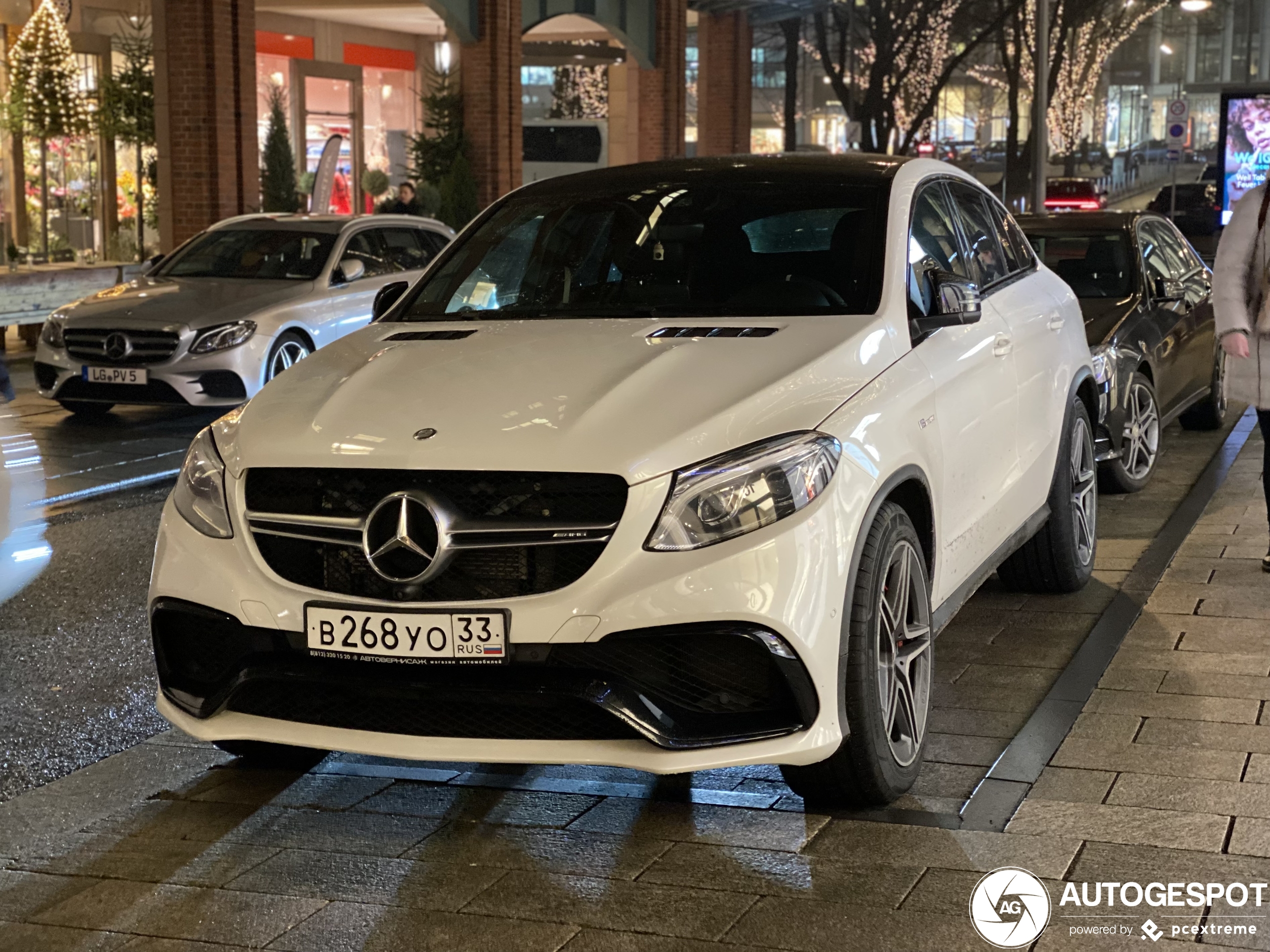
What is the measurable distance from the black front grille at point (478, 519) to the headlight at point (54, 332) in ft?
30.4

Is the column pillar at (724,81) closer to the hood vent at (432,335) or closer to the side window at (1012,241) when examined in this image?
the side window at (1012,241)

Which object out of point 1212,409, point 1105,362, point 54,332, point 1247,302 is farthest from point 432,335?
point 54,332

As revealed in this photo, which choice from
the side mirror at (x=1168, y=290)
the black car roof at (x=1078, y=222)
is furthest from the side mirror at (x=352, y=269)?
the side mirror at (x=1168, y=290)

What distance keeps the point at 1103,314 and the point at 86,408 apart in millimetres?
7923

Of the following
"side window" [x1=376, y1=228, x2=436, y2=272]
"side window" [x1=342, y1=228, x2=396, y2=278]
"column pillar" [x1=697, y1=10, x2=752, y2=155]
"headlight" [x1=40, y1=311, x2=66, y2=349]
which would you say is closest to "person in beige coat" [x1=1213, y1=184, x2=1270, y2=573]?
"side window" [x1=342, y1=228, x2=396, y2=278]

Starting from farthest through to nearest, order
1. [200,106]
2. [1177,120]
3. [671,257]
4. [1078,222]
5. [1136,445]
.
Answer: [1177,120] < [200,106] < [1078,222] < [1136,445] < [671,257]

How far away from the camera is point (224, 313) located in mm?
12445

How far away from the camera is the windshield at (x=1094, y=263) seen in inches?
380

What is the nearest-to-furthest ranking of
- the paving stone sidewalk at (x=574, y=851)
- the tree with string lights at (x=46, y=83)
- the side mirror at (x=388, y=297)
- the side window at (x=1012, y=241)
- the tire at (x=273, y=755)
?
the paving stone sidewalk at (x=574, y=851) < the tire at (x=273, y=755) < the side mirror at (x=388, y=297) < the side window at (x=1012, y=241) < the tree with string lights at (x=46, y=83)

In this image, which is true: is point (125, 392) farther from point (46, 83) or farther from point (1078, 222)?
point (46, 83)

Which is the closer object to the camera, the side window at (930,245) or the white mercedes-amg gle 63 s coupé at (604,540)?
the white mercedes-amg gle 63 s coupé at (604,540)

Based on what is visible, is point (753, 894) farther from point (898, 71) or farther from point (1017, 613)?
point (898, 71)

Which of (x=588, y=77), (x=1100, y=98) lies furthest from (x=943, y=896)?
(x=1100, y=98)

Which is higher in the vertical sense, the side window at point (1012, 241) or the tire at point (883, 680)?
the side window at point (1012, 241)
